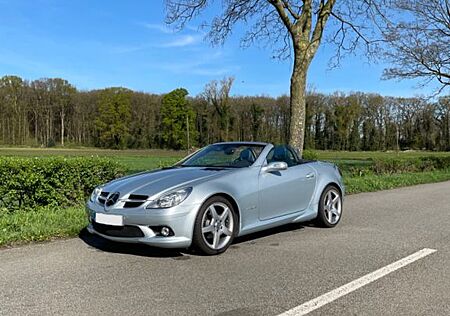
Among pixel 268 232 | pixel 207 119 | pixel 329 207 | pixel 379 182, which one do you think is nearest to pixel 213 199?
pixel 268 232

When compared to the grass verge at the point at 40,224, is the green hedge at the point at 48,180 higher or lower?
higher

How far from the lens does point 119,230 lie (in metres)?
5.54

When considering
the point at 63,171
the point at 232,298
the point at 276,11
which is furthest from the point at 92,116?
the point at 232,298

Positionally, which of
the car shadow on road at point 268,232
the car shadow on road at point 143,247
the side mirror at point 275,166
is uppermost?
the side mirror at point 275,166

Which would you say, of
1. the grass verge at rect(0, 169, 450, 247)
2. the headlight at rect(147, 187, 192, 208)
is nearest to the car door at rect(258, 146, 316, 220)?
the headlight at rect(147, 187, 192, 208)

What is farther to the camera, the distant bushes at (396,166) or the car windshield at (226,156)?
the distant bushes at (396,166)

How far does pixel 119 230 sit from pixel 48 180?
408 centimetres

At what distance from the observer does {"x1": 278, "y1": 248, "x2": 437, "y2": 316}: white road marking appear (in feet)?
12.9

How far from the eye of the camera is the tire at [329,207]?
7.57 m

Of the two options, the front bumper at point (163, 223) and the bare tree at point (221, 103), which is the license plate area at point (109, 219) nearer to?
the front bumper at point (163, 223)

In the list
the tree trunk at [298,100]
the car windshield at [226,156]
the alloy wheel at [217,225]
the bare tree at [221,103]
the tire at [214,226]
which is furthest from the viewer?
the bare tree at [221,103]

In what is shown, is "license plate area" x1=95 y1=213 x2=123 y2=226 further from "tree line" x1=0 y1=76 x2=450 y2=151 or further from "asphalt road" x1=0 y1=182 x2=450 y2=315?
"tree line" x1=0 y1=76 x2=450 y2=151

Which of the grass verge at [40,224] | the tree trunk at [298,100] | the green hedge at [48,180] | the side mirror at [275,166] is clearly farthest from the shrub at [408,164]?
the grass verge at [40,224]

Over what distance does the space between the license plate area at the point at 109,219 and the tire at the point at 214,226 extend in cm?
88
